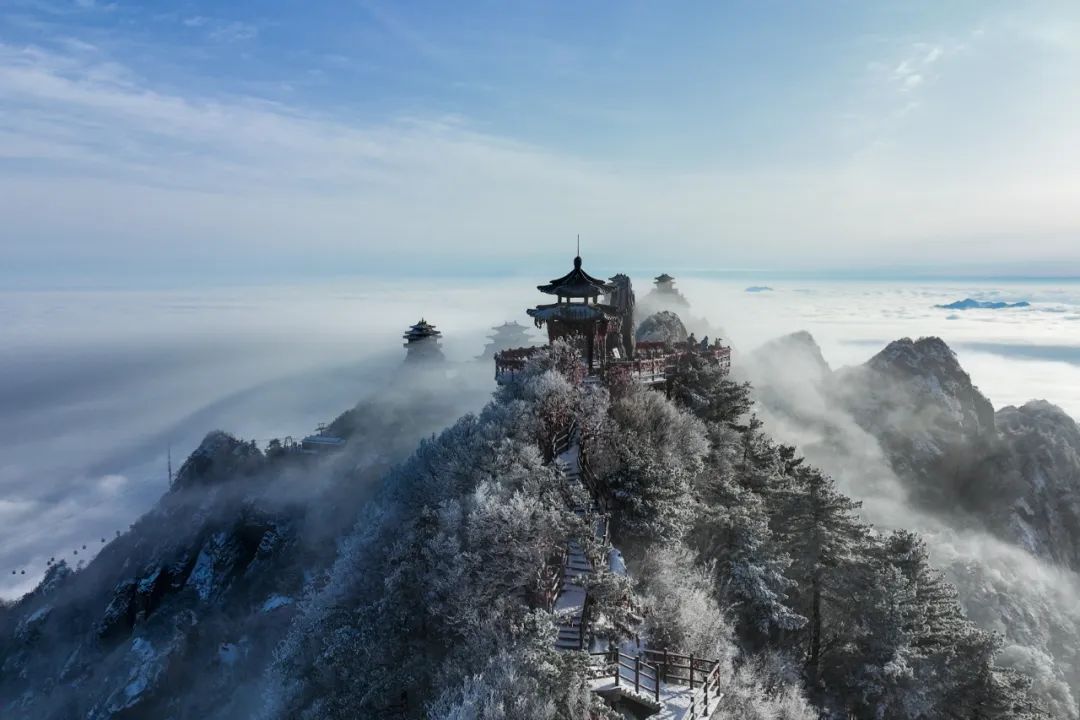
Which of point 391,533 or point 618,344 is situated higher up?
point 618,344

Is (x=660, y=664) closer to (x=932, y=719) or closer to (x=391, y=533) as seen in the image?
(x=391, y=533)

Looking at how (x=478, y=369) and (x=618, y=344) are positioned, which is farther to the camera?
(x=478, y=369)

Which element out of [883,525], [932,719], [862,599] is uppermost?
[862,599]

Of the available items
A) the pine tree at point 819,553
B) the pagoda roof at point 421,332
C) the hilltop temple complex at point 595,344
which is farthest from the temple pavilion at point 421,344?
the pine tree at point 819,553

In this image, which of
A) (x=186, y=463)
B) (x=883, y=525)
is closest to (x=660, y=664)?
(x=883, y=525)

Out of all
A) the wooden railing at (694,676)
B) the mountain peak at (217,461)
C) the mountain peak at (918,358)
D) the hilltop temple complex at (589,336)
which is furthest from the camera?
the mountain peak at (918,358)

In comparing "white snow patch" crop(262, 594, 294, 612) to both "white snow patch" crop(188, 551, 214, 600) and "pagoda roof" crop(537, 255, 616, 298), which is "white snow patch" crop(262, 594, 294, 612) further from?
"pagoda roof" crop(537, 255, 616, 298)

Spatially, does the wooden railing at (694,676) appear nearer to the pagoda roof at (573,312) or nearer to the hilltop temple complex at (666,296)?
the pagoda roof at (573,312)

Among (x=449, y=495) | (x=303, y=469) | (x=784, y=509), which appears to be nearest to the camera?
(x=449, y=495)
